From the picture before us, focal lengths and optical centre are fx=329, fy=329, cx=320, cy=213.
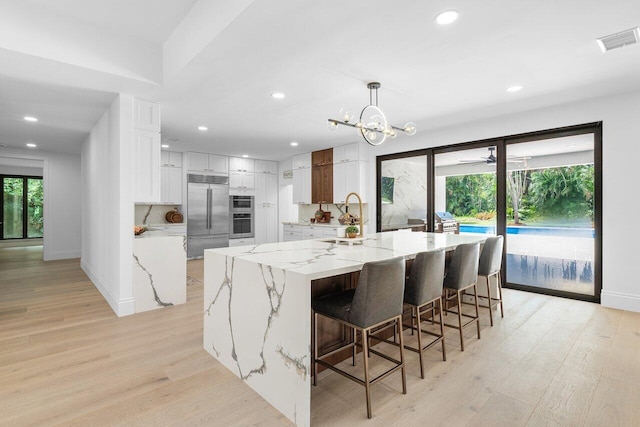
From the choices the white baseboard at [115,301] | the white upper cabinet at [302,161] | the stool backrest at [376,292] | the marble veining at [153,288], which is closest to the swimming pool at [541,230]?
the stool backrest at [376,292]

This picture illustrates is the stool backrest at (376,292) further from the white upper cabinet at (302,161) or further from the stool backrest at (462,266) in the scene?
the white upper cabinet at (302,161)

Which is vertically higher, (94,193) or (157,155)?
(157,155)

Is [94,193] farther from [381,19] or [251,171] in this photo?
[381,19]

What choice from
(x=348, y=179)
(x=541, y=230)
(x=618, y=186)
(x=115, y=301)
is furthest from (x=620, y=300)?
(x=115, y=301)

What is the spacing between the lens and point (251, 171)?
27.1 ft

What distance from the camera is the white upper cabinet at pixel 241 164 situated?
7918 millimetres

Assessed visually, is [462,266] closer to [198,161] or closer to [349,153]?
[349,153]

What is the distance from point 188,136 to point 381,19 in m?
4.47

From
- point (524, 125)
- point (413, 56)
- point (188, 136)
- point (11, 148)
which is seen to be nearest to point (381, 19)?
point (413, 56)

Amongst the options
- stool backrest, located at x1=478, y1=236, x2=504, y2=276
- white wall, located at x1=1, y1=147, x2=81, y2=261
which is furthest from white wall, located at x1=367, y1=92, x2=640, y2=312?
white wall, located at x1=1, y1=147, x2=81, y2=261

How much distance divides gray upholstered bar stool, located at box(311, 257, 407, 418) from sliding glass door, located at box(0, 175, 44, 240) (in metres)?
11.9

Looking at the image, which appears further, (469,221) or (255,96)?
(469,221)

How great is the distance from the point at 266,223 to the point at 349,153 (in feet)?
10.5

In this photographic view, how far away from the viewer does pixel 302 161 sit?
25.0 ft
